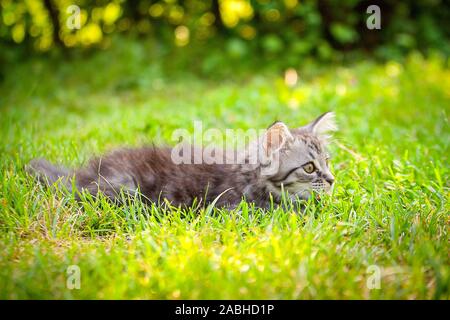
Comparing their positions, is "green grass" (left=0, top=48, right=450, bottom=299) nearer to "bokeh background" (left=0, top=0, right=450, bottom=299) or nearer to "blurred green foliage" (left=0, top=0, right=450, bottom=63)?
"bokeh background" (left=0, top=0, right=450, bottom=299)

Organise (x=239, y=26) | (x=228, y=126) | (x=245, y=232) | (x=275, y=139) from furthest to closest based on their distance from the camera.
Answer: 1. (x=239, y=26)
2. (x=228, y=126)
3. (x=275, y=139)
4. (x=245, y=232)

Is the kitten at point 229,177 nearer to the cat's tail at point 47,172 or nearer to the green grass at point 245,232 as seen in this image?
the cat's tail at point 47,172

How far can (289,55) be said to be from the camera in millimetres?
8141

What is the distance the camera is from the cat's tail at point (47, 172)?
3.22m

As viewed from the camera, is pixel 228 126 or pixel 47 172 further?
pixel 228 126

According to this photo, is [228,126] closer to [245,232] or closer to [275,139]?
[275,139]

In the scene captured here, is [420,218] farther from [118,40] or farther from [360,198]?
[118,40]

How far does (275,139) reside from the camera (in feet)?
10.2

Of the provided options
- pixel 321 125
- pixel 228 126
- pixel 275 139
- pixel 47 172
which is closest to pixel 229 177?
pixel 275 139

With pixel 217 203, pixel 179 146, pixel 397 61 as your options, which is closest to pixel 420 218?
pixel 217 203

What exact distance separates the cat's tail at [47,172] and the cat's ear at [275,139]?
143cm

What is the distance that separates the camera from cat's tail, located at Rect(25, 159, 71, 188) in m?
3.22

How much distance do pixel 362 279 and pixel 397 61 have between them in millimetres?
6409

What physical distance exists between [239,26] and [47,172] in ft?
20.1
